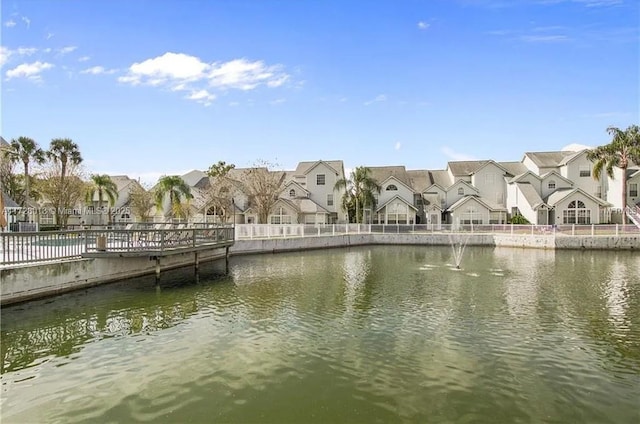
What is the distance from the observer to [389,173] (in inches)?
2317

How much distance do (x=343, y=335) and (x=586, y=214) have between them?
47.4 meters

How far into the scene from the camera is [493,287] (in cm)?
1914

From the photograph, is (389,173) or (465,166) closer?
(389,173)

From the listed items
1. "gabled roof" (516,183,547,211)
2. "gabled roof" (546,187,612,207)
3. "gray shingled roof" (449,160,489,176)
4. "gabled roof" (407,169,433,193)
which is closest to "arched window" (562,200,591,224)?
"gabled roof" (546,187,612,207)

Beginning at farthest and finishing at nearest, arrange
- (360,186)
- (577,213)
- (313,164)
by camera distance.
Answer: (313,164) < (360,186) < (577,213)

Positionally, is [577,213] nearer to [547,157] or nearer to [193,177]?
[547,157]

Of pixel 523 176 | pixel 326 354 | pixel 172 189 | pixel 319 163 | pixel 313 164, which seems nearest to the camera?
pixel 326 354

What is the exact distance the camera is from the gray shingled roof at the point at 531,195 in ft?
157

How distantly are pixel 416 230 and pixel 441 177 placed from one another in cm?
2006

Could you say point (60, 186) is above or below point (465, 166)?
below

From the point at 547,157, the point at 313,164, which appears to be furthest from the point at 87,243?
the point at 547,157

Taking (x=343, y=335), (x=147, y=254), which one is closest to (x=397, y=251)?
(x=147, y=254)

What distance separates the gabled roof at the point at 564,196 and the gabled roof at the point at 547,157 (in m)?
4.86

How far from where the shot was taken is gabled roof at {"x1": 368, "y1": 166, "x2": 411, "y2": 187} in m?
56.4
